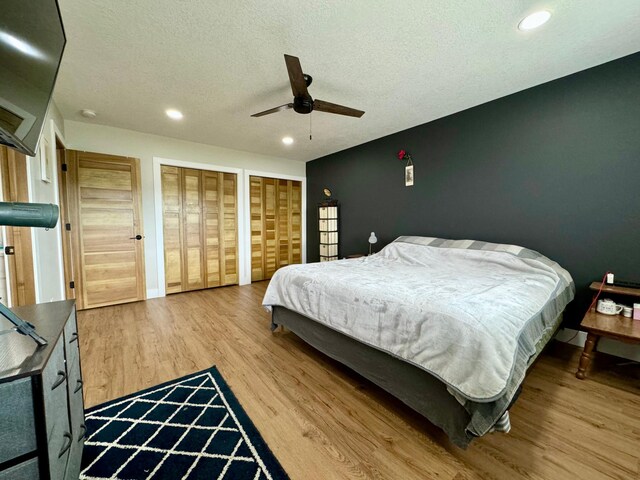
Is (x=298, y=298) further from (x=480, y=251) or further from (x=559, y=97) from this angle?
(x=559, y=97)

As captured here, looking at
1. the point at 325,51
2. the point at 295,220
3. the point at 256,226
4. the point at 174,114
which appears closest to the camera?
the point at 325,51

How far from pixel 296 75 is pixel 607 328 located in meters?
2.83

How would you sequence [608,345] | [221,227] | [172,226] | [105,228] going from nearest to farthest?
[608,345] → [105,228] → [172,226] → [221,227]

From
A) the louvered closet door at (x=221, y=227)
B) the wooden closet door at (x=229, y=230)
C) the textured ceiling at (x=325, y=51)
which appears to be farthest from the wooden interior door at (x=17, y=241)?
the wooden closet door at (x=229, y=230)

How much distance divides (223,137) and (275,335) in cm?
301

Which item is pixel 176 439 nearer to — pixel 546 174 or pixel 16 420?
pixel 16 420

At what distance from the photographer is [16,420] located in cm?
61

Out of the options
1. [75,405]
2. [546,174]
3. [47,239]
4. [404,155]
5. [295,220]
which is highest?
[404,155]

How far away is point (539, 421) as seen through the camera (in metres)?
1.51

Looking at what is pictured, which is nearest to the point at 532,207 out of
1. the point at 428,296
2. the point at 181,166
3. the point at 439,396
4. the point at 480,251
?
the point at 480,251

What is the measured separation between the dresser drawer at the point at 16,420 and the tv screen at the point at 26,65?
75cm

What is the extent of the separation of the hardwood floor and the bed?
17 cm

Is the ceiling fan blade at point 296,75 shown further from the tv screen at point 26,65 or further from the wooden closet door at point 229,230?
the wooden closet door at point 229,230

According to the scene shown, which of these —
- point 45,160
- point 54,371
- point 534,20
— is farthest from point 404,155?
point 45,160
